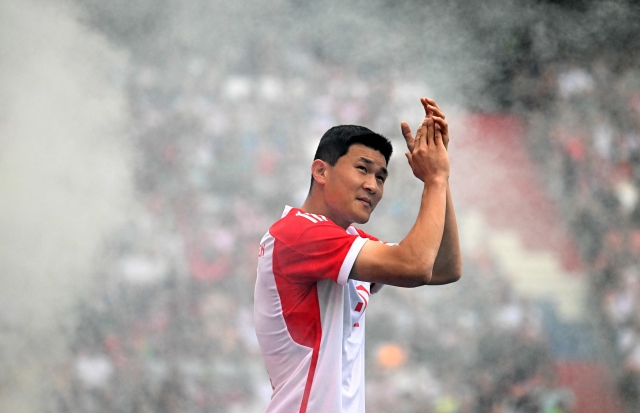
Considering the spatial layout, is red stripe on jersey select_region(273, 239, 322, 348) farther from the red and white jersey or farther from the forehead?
the forehead

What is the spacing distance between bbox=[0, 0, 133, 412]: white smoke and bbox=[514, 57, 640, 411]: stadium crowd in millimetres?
3289

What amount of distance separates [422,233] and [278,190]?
313 centimetres

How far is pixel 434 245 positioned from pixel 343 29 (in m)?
3.70

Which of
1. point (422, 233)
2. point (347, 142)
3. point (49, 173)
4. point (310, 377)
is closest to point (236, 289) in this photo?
point (49, 173)

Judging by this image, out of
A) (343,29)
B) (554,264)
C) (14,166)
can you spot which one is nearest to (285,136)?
(343,29)

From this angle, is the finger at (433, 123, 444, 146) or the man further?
the finger at (433, 123, 444, 146)

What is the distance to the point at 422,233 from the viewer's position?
1.63 m

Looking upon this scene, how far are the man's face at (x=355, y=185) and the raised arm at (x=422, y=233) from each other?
0.13 m

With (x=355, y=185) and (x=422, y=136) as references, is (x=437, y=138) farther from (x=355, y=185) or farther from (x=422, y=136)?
(x=355, y=185)

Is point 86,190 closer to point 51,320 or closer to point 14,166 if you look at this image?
point 14,166

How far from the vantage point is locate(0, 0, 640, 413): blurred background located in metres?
4.32

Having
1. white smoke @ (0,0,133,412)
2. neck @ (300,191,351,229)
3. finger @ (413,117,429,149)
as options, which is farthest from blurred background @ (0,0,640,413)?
finger @ (413,117,429,149)

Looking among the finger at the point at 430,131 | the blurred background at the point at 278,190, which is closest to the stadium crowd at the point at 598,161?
the blurred background at the point at 278,190

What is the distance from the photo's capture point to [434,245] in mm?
1640
